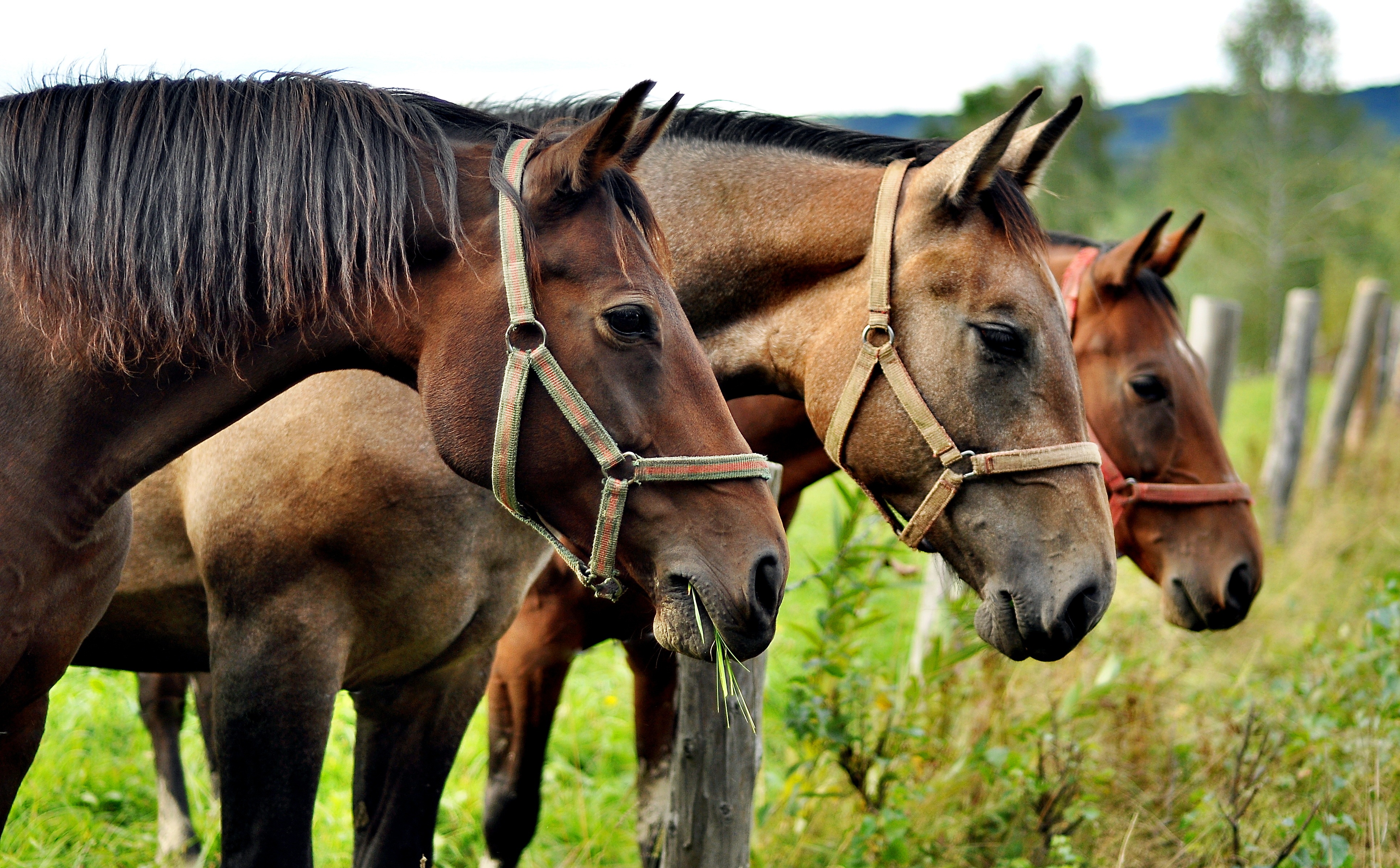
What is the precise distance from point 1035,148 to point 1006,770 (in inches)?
83.3

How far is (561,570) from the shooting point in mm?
3244

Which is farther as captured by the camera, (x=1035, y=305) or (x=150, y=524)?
(x=150, y=524)

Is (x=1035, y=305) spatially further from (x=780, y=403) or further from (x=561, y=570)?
(x=561, y=570)

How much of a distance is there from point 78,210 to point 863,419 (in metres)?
1.72

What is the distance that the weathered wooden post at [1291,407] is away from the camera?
26.2 ft

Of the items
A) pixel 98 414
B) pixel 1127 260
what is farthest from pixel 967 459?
pixel 98 414

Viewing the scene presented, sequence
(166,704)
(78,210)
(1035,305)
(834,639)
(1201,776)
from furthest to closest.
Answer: (166,704) → (1201,776) → (834,639) → (1035,305) → (78,210)

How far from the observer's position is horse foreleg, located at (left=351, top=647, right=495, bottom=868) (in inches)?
106

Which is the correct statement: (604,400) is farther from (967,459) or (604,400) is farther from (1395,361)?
(1395,361)

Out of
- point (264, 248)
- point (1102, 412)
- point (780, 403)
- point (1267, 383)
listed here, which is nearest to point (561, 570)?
point (780, 403)

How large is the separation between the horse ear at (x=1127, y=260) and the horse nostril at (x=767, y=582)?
7.71 ft

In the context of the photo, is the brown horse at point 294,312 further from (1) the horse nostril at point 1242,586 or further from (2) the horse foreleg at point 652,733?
(1) the horse nostril at point 1242,586

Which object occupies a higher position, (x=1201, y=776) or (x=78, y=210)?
(x=78, y=210)

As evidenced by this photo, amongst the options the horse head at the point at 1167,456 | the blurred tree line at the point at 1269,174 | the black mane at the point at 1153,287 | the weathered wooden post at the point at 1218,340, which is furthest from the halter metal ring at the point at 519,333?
the blurred tree line at the point at 1269,174
